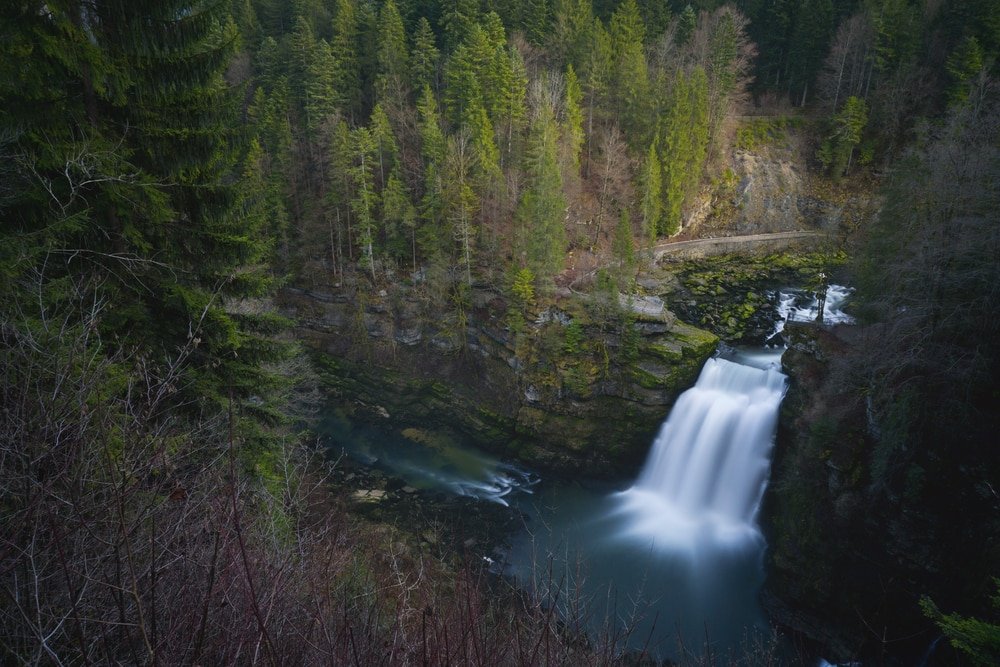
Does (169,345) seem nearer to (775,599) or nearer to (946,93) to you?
(775,599)

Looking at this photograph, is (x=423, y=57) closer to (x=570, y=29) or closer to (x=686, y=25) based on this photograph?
(x=570, y=29)

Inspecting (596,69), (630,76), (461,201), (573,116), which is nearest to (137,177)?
(461,201)

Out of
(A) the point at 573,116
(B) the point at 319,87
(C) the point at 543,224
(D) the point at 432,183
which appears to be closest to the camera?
(C) the point at 543,224

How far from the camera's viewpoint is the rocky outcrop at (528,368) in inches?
923

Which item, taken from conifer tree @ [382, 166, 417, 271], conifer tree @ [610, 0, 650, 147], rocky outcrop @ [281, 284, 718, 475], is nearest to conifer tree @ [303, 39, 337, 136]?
conifer tree @ [382, 166, 417, 271]

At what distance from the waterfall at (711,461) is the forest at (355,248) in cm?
283

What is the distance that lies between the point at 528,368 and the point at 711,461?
29.8ft

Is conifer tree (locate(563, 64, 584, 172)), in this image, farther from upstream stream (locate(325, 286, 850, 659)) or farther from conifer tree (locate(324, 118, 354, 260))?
upstream stream (locate(325, 286, 850, 659))

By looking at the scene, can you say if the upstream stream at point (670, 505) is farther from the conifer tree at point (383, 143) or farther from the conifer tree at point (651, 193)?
the conifer tree at point (383, 143)

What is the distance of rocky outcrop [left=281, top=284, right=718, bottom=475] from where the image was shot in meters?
23.4

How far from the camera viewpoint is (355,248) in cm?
3112

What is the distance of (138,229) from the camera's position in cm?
739

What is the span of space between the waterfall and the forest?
9.28 feet

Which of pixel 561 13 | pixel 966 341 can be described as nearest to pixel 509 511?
pixel 966 341
